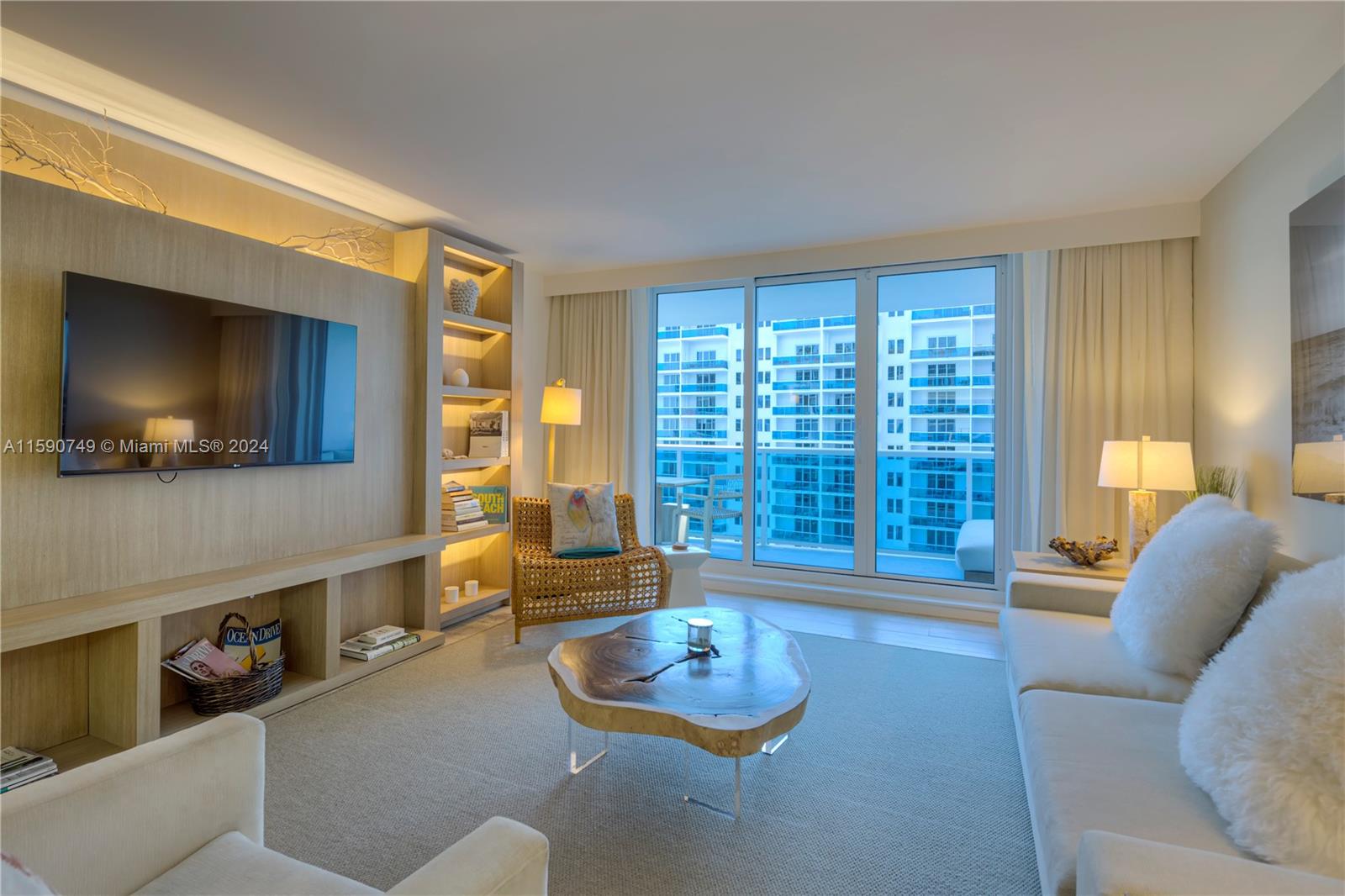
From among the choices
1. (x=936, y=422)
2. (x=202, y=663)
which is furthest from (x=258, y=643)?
(x=936, y=422)

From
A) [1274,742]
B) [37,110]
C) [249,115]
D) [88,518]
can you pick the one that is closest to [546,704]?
[88,518]

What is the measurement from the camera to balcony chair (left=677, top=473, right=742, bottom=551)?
526 cm

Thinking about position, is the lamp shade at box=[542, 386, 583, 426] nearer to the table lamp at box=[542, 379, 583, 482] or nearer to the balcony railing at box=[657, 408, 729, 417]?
the table lamp at box=[542, 379, 583, 482]

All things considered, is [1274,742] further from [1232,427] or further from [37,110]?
[37,110]

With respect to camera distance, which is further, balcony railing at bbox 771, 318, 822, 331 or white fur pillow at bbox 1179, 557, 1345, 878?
balcony railing at bbox 771, 318, 822, 331

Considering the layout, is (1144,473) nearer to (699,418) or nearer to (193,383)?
(699,418)

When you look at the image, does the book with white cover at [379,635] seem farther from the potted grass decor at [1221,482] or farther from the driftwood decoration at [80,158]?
the potted grass decor at [1221,482]

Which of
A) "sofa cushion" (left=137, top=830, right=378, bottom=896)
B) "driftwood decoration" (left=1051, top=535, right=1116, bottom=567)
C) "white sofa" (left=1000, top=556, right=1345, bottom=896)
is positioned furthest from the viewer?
"driftwood decoration" (left=1051, top=535, right=1116, bottom=567)

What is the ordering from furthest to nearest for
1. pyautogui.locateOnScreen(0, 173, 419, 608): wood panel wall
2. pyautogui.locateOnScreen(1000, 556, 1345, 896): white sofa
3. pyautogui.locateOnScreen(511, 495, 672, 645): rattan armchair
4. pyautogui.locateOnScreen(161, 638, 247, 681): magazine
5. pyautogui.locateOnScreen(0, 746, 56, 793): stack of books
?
pyautogui.locateOnScreen(511, 495, 672, 645): rattan armchair < pyautogui.locateOnScreen(161, 638, 247, 681): magazine < pyautogui.locateOnScreen(0, 173, 419, 608): wood panel wall < pyautogui.locateOnScreen(0, 746, 56, 793): stack of books < pyautogui.locateOnScreen(1000, 556, 1345, 896): white sofa

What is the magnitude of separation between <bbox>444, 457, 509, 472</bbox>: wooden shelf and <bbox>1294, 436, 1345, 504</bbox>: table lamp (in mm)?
4221

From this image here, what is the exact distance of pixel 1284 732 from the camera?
1174 millimetres

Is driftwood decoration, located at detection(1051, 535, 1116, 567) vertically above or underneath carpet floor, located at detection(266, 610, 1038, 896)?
above

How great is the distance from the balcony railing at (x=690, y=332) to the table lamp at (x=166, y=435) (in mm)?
3566

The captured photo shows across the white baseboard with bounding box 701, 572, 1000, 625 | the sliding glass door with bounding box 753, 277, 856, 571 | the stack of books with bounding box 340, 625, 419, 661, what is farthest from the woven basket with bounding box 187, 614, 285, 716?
the sliding glass door with bounding box 753, 277, 856, 571
